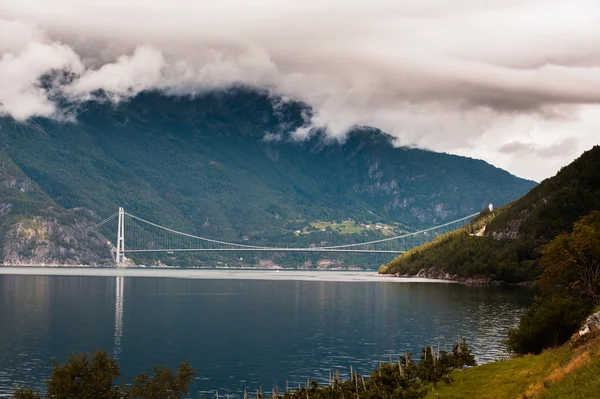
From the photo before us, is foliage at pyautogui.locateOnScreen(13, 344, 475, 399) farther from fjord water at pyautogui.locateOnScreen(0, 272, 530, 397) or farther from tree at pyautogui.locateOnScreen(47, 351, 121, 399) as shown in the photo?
fjord water at pyautogui.locateOnScreen(0, 272, 530, 397)

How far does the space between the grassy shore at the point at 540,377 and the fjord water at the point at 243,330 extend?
20.0 m

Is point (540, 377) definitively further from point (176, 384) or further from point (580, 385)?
point (176, 384)

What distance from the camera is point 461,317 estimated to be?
114 metres

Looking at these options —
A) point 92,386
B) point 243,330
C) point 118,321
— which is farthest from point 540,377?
point 118,321

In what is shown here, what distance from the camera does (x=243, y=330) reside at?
105250 millimetres

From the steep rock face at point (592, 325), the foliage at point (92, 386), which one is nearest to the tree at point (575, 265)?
the steep rock face at point (592, 325)

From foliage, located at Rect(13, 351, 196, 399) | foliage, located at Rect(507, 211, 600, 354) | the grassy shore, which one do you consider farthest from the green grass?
foliage, located at Rect(13, 351, 196, 399)

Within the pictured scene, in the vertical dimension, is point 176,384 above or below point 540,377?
below

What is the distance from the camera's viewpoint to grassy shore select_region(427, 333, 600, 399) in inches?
1474

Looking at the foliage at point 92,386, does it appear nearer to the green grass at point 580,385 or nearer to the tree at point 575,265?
the green grass at point 580,385

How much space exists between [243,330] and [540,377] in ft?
213

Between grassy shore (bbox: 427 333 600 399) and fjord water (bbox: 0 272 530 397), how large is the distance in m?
20.0

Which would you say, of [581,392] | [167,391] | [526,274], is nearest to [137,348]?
[167,391]

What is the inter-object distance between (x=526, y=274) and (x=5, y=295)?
114079 mm
